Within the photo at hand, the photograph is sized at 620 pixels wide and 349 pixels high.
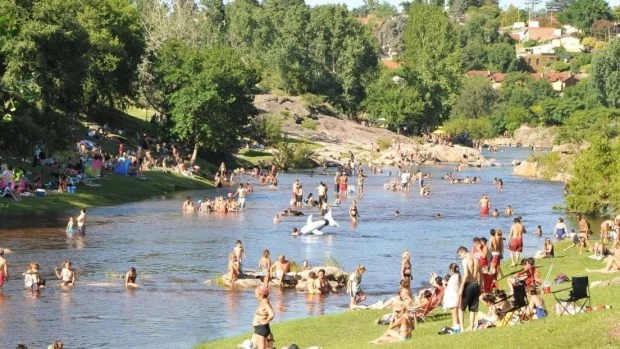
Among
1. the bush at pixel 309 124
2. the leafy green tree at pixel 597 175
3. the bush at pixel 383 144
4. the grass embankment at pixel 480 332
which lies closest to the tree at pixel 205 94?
the leafy green tree at pixel 597 175

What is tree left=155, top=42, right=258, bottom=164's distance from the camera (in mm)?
88375

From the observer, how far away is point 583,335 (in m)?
20.9

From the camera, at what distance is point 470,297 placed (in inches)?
999

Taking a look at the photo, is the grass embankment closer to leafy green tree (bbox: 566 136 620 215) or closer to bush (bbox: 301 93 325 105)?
leafy green tree (bbox: 566 136 620 215)

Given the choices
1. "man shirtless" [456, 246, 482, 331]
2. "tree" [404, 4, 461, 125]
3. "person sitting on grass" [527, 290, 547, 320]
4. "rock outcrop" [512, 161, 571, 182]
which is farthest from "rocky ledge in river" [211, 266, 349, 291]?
"tree" [404, 4, 461, 125]

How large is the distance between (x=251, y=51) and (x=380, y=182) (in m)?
75.8

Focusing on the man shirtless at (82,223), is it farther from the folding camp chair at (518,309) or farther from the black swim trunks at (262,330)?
the folding camp chair at (518,309)

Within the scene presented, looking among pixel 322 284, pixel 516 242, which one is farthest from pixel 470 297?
pixel 516 242

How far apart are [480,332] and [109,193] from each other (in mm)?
46275

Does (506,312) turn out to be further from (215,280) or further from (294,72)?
(294,72)

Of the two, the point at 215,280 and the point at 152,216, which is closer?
the point at 215,280

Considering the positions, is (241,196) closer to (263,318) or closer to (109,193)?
(109,193)

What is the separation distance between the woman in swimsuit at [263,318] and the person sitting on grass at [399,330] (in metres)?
2.88

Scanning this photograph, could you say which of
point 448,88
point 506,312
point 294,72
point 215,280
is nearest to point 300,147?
point 294,72
